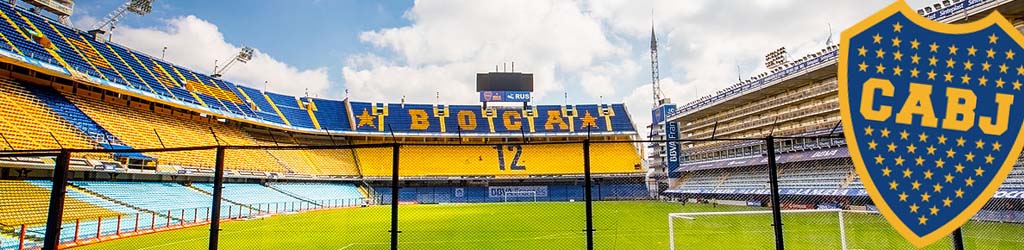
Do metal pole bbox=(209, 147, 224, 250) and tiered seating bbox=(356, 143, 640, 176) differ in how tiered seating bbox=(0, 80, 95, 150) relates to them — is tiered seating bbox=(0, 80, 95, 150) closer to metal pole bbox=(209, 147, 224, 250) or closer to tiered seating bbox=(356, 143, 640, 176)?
metal pole bbox=(209, 147, 224, 250)

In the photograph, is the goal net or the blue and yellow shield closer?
the blue and yellow shield

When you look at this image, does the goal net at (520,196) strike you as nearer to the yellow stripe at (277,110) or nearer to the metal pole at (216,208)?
the yellow stripe at (277,110)

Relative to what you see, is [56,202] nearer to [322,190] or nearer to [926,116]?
[926,116]

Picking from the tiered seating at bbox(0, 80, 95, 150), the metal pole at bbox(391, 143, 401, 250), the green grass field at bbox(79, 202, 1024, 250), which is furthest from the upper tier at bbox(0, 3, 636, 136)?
the green grass field at bbox(79, 202, 1024, 250)

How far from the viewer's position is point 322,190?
39.9 metres

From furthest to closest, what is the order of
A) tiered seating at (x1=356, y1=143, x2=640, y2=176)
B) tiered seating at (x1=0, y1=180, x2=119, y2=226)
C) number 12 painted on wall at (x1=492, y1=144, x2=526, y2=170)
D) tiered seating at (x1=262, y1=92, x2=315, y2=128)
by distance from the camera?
number 12 painted on wall at (x1=492, y1=144, x2=526, y2=170) → tiered seating at (x1=356, y1=143, x2=640, y2=176) → tiered seating at (x1=262, y1=92, x2=315, y2=128) → tiered seating at (x1=0, y1=180, x2=119, y2=226)

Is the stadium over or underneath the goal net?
over

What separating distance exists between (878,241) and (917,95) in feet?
36.4

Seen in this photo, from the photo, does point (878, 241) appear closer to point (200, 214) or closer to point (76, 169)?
point (200, 214)

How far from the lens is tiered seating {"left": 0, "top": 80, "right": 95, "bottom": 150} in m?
19.6

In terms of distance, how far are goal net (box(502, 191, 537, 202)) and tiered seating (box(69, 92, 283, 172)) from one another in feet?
71.5

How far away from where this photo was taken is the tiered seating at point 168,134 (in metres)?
26.3

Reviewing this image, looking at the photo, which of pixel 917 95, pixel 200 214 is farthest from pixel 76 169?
pixel 917 95

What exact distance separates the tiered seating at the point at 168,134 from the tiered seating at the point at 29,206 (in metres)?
5.85
